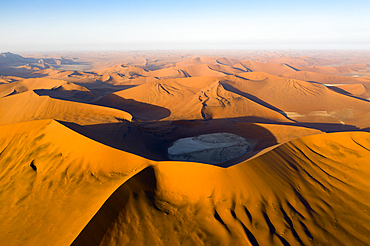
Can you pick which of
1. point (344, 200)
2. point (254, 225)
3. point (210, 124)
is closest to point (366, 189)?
point (344, 200)

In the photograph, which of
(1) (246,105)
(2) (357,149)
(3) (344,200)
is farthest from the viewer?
(1) (246,105)

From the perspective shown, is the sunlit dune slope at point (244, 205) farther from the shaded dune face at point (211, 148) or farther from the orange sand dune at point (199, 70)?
the orange sand dune at point (199, 70)

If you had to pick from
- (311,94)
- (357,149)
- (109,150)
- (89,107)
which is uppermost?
(109,150)

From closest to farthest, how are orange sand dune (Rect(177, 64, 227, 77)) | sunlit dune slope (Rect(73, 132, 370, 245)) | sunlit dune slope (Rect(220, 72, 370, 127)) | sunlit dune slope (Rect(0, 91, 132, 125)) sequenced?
sunlit dune slope (Rect(73, 132, 370, 245)) → sunlit dune slope (Rect(0, 91, 132, 125)) → sunlit dune slope (Rect(220, 72, 370, 127)) → orange sand dune (Rect(177, 64, 227, 77))

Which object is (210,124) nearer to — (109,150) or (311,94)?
(109,150)

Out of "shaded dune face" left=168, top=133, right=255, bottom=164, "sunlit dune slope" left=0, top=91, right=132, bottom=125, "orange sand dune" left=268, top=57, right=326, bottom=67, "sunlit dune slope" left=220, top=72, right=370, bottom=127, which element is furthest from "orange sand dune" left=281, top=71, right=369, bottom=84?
"orange sand dune" left=268, top=57, right=326, bottom=67

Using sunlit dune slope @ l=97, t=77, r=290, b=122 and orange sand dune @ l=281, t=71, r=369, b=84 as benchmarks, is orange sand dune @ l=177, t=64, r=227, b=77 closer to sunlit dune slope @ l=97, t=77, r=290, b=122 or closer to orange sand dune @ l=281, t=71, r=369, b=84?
orange sand dune @ l=281, t=71, r=369, b=84

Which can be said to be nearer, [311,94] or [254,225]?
[254,225]

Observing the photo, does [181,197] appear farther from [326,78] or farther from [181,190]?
[326,78]

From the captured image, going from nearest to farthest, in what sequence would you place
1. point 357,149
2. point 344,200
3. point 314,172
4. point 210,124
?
1. point 344,200
2. point 314,172
3. point 357,149
4. point 210,124
